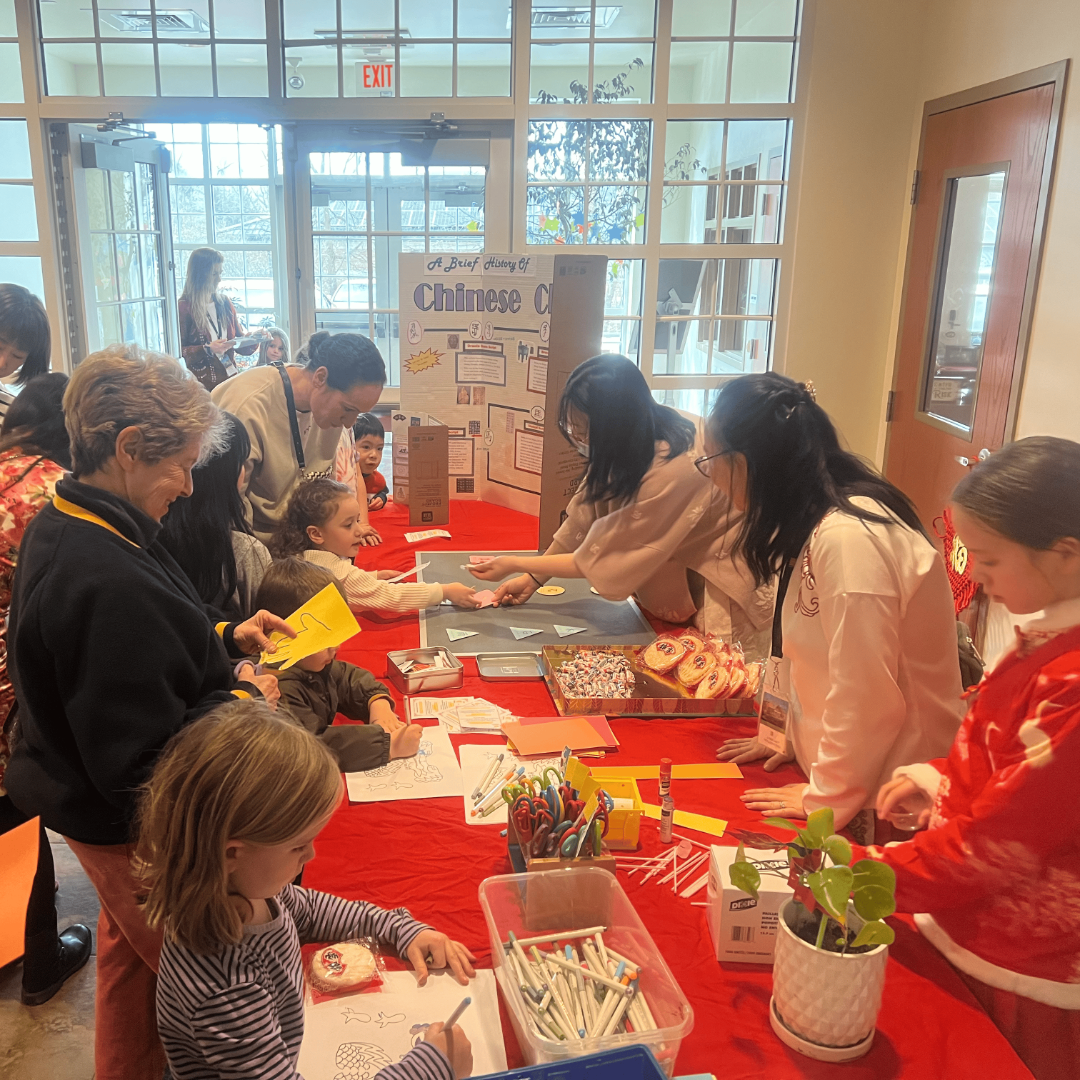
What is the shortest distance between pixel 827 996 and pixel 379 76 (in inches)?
214

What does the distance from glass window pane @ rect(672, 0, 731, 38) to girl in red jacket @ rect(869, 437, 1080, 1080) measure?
472cm

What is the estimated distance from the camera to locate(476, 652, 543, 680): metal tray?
7.52ft

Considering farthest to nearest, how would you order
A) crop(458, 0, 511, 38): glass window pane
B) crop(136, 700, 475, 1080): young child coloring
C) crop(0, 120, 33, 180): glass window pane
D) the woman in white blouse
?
crop(0, 120, 33, 180): glass window pane < crop(458, 0, 511, 38): glass window pane < the woman in white blouse < crop(136, 700, 475, 1080): young child coloring

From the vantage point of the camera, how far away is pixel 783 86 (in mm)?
5215

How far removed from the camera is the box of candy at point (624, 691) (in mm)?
2090

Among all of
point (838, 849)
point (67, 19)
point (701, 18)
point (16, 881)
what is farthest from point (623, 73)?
point (838, 849)

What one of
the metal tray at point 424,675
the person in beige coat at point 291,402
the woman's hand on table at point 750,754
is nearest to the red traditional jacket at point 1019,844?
the woman's hand on table at point 750,754

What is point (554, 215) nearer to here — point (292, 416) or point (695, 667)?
point (292, 416)

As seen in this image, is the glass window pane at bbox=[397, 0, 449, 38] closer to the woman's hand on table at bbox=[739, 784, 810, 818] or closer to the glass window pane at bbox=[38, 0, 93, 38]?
the glass window pane at bbox=[38, 0, 93, 38]

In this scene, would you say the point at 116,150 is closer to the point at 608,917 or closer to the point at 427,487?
the point at 427,487

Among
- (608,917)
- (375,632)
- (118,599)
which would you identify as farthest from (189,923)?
(375,632)

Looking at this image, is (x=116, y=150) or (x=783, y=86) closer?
(x=783, y=86)

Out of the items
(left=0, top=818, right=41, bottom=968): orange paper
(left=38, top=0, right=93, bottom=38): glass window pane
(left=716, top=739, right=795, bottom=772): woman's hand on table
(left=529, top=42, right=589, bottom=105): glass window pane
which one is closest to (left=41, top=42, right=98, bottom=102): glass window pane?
(left=38, top=0, right=93, bottom=38): glass window pane

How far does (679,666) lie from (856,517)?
72cm
